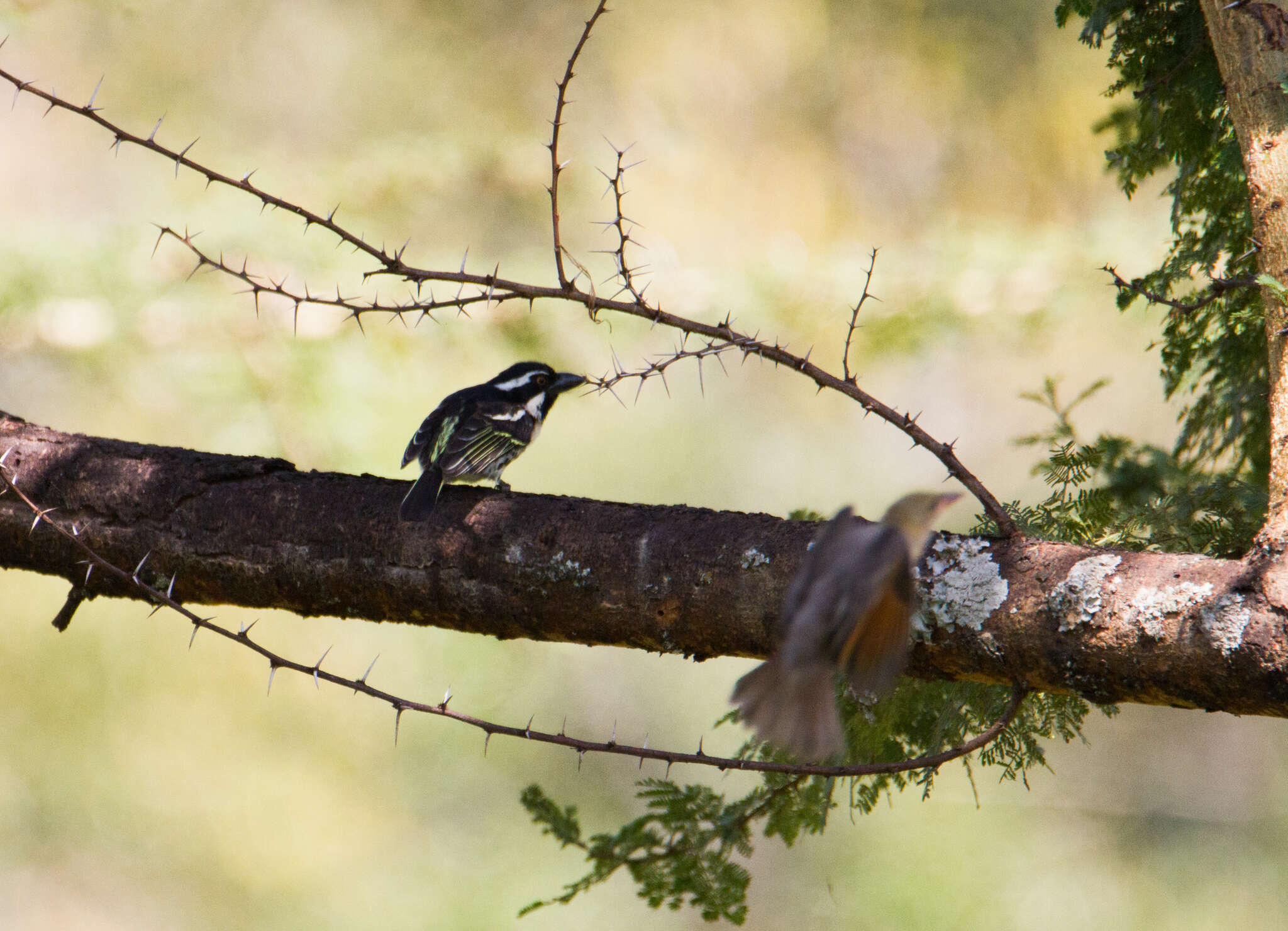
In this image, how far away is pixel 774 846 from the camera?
1120 cm

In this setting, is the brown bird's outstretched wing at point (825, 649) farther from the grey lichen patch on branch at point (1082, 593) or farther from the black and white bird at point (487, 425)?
the black and white bird at point (487, 425)

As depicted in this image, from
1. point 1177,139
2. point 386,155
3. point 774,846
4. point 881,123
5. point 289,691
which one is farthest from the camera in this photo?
point 774,846

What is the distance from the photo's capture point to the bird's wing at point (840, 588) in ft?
5.92

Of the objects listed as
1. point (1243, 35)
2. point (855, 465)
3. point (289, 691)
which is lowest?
point (289, 691)

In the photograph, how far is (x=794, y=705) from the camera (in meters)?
2.02

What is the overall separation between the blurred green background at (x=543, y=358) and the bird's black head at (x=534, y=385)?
2.61 metres

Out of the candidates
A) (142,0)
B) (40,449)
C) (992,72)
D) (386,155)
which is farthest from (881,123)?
(40,449)

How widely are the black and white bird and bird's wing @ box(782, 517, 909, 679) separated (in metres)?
1.24

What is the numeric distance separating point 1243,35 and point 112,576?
320 cm

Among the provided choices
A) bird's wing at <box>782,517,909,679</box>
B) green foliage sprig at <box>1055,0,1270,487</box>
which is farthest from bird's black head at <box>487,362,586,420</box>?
bird's wing at <box>782,517,909,679</box>

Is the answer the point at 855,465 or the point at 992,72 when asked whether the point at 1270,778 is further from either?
the point at 992,72

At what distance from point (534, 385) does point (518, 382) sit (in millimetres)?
86

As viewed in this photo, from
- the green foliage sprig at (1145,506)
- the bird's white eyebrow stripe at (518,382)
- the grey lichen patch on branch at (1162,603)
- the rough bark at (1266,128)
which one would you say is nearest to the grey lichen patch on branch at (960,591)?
the grey lichen patch on branch at (1162,603)

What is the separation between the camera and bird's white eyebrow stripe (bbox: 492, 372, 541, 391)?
4259 millimetres
